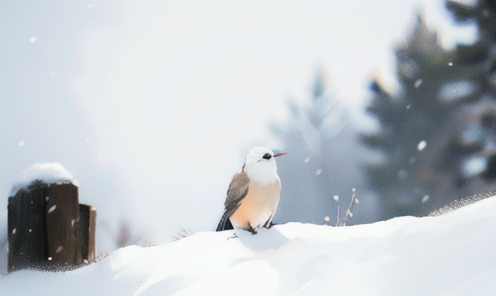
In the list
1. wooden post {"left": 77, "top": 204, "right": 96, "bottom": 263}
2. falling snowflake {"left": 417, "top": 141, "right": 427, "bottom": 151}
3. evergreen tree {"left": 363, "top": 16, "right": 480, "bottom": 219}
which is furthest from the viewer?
falling snowflake {"left": 417, "top": 141, "right": 427, "bottom": 151}

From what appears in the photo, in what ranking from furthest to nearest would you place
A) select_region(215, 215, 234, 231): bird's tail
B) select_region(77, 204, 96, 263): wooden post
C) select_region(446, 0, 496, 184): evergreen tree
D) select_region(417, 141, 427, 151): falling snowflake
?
select_region(417, 141, 427, 151): falling snowflake
select_region(446, 0, 496, 184): evergreen tree
select_region(215, 215, 234, 231): bird's tail
select_region(77, 204, 96, 263): wooden post

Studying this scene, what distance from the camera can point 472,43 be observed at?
28.6 feet

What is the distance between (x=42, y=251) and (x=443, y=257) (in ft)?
6.98

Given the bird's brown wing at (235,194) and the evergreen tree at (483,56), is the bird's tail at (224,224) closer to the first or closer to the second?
the bird's brown wing at (235,194)

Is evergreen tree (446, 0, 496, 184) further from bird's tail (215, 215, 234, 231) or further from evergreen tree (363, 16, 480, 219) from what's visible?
bird's tail (215, 215, 234, 231)

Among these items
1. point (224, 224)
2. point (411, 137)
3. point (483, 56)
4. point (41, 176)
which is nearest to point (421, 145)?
point (411, 137)

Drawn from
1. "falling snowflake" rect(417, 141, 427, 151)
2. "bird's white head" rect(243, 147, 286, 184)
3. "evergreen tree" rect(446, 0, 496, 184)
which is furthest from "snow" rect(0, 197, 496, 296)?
"falling snowflake" rect(417, 141, 427, 151)

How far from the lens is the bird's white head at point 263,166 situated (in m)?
2.50

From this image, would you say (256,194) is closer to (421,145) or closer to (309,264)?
(309,264)

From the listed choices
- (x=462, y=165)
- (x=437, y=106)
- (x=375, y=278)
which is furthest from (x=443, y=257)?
(x=437, y=106)

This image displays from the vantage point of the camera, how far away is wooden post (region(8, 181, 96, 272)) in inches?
92.3

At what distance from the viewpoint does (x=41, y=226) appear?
235cm

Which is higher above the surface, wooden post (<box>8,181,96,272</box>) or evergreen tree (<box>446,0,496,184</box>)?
evergreen tree (<box>446,0,496,184</box>)

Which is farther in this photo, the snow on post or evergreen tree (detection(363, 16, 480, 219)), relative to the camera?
evergreen tree (detection(363, 16, 480, 219))
